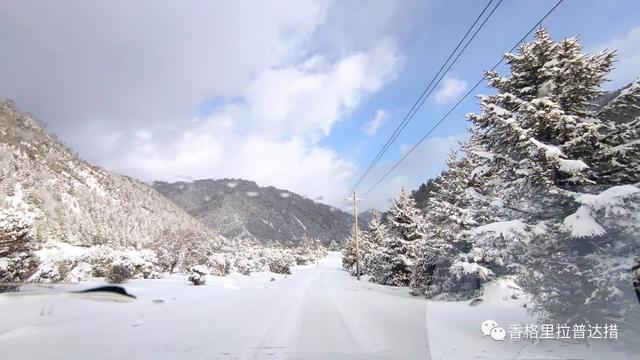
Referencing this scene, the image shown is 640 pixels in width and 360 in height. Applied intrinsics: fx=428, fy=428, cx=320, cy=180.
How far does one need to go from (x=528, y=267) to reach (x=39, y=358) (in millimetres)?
8229

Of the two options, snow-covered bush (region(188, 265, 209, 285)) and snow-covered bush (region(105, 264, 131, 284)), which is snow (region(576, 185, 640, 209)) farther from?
snow-covered bush (region(188, 265, 209, 285))

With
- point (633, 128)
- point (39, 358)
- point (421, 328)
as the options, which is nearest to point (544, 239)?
point (633, 128)

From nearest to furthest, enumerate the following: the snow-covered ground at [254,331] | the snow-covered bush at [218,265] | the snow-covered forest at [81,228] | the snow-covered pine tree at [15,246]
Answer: the snow-covered ground at [254,331] → the snow-covered pine tree at [15,246] → the snow-covered forest at [81,228] → the snow-covered bush at [218,265]

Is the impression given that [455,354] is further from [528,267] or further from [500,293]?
[500,293]

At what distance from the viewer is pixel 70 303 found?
10961 mm

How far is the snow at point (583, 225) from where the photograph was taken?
6.65m

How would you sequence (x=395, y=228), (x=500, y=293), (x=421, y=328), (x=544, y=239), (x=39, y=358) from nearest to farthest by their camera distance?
(x=39, y=358) < (x=544, y=239) < (x=421, y=328) < (x=500, y=293) < (x=395, y=228)

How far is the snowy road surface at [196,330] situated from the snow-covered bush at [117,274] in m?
4.00

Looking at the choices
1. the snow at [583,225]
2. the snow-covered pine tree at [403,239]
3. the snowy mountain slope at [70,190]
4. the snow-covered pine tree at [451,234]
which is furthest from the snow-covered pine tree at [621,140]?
the snowy mountain slope at [70,190]

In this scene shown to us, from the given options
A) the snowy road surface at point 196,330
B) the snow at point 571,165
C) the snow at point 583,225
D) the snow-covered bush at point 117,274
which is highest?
the snow at point 571,165

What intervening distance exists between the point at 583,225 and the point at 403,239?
20790 mm

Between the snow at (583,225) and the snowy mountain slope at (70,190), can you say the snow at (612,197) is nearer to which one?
the snow at (583,225)

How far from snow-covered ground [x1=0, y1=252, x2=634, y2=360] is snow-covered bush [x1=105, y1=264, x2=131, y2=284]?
172 inches

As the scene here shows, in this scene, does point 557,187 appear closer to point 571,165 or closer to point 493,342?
point 571,165
